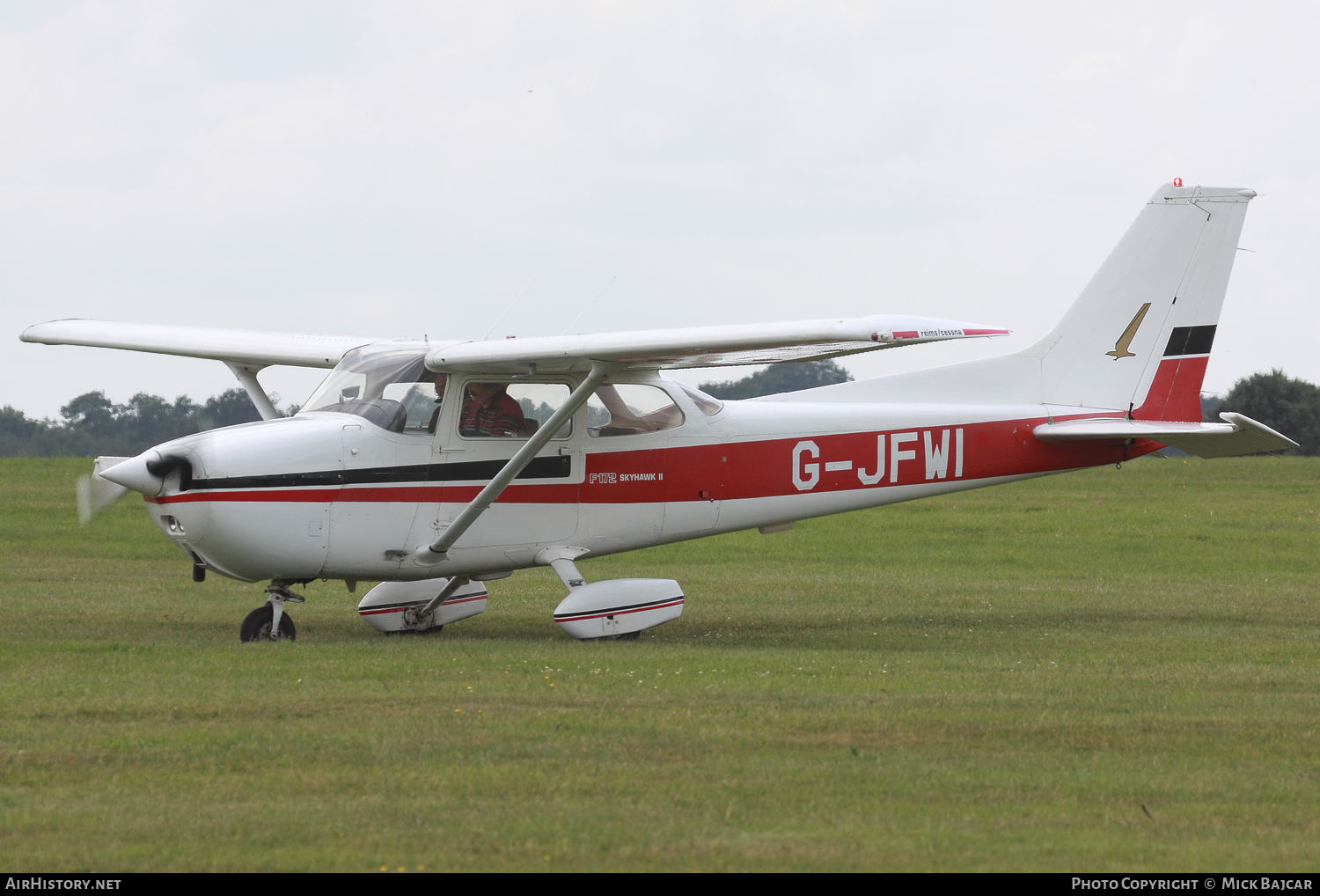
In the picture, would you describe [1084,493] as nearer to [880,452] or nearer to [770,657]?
[880,452]

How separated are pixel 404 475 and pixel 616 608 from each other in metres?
Answer: 2.01

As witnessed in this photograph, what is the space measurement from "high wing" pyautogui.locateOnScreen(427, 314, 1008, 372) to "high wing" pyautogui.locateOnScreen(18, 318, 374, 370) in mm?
2331

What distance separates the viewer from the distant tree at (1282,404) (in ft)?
213

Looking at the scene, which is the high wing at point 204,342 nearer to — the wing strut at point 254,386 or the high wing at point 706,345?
the wing strut at point 254,386

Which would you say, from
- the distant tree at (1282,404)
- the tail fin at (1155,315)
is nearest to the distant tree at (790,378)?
the distant tree at (1282,404)

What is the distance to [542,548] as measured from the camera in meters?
12.4

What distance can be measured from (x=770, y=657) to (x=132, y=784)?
208 inches

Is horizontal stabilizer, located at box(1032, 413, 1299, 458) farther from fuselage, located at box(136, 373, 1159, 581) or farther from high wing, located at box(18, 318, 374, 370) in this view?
high wing, located at box(18, 318, 374, 370)

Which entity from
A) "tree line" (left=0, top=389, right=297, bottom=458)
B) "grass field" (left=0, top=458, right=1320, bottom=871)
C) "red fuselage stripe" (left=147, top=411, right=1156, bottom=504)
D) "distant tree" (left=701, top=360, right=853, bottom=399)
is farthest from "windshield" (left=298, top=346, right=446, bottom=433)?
"distant tree" (left=701, top=360, right=853, bottom=399)

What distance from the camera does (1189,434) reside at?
13945 millimetres

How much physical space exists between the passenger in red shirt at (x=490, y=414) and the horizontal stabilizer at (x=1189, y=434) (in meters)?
5.23

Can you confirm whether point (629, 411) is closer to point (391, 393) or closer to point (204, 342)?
point (391, 393)

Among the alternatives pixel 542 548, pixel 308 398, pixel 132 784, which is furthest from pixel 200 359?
pixel 132 784
